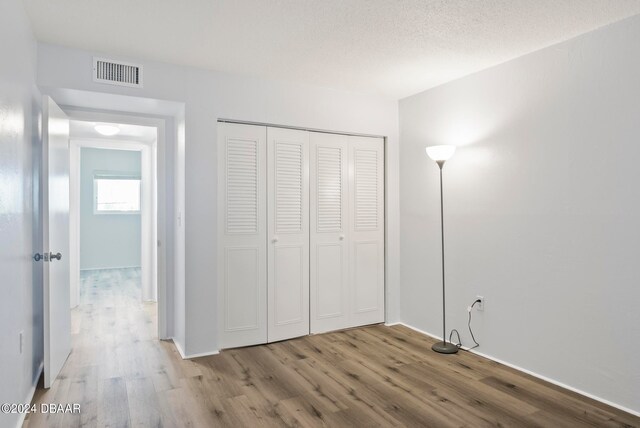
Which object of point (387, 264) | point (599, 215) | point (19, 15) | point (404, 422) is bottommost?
point (404, 422)

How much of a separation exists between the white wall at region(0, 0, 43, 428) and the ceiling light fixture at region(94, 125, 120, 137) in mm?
1809

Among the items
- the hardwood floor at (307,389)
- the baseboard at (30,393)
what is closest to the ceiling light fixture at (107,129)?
the hardwood floor at (307,389)

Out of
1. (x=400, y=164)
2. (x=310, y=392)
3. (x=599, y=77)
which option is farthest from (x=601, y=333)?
(x=400, y=164)

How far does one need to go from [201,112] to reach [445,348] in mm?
2855

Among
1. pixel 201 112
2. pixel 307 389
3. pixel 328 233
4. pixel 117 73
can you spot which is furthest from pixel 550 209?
pixel 117 73

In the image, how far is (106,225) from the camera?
806cm

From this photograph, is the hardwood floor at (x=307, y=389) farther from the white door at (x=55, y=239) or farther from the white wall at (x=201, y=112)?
the white wall at (x=201, y=112)

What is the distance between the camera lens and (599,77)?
8.71ft

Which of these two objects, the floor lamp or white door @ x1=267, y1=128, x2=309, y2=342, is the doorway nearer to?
white door @ x1=267, y1=128, x2=309, y2=342

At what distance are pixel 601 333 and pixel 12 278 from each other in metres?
3.45

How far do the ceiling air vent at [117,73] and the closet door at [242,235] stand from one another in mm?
738

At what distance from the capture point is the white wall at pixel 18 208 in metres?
1.98

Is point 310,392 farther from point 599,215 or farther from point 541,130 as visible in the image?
point 541,130

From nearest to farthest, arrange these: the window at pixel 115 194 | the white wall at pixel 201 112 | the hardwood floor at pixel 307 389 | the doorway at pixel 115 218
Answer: the hardwood floor at pixel 307 389
the white wall at pixel 201 112
the doorway at pixel 115 218
the window at pixel 115 194
